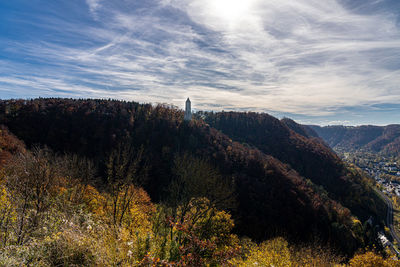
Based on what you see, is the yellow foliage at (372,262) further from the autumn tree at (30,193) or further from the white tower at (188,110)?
the white tower at (188,110)

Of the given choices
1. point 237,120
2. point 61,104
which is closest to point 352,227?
point 237,120

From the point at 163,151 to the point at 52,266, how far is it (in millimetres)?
58907

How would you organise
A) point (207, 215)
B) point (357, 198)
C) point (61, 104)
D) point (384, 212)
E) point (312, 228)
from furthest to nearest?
point (384, 212), point (357, 198), point (61, 104), point (312, 228), point (207, 215)

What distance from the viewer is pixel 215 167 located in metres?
47.0

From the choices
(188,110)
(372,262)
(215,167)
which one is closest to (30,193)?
(372,262)

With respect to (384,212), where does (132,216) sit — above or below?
above

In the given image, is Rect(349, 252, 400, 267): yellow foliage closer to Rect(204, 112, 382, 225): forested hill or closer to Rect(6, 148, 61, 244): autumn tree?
Rect(6, 148, 61, 244): autumn tree

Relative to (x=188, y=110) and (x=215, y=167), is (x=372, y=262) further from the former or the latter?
(x=188, y=110)

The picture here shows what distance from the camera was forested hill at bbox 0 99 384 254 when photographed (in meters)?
38.5

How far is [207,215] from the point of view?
22734 mm

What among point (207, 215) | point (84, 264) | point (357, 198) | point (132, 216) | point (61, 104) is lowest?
point (357, 198)

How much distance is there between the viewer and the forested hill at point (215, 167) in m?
38.5

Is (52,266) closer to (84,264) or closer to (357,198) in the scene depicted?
(84,264)

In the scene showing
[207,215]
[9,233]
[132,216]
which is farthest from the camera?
[207,215]
